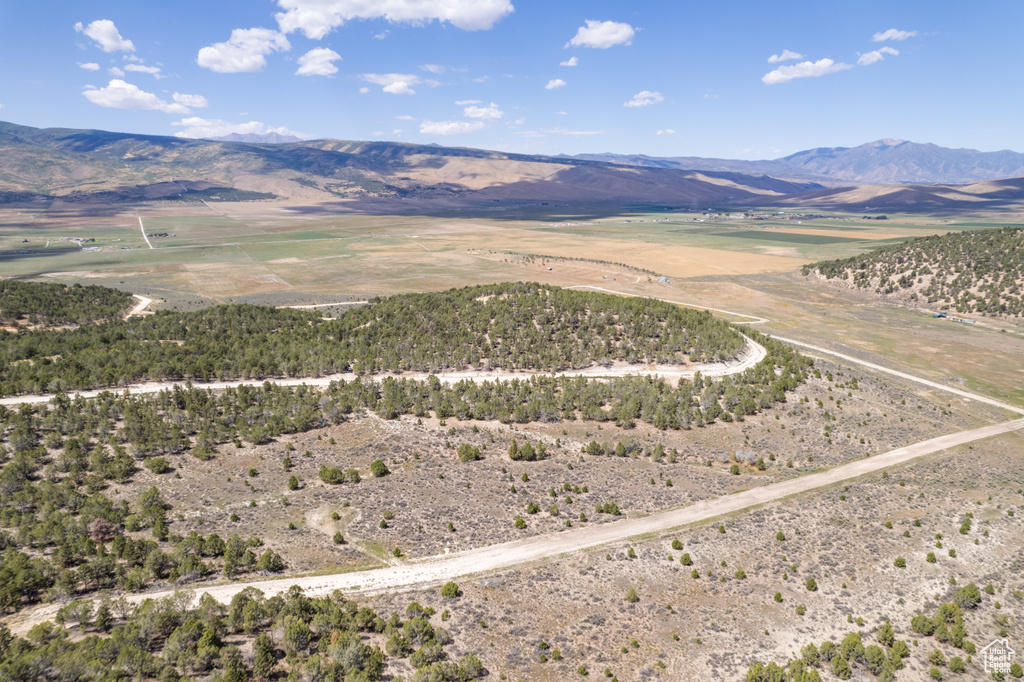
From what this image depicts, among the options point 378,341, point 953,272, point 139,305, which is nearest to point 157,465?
point 378,341

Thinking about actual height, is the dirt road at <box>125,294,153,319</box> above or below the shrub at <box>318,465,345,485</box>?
above

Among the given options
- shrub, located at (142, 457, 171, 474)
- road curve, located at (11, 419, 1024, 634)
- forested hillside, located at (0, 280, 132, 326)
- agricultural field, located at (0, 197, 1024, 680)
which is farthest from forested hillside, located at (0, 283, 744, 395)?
road curve, located at (11, 419, 1024, 634)

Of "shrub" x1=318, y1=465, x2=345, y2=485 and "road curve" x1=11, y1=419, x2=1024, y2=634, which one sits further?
"shrub" x1=318, y1=465, x2=345, y2=485

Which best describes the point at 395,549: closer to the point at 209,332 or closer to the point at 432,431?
the point at 432,431

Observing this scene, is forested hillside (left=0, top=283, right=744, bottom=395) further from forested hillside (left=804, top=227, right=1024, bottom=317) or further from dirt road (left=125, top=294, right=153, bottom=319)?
forested hillside (left=804, top=227, right=1024, bottom=317)
